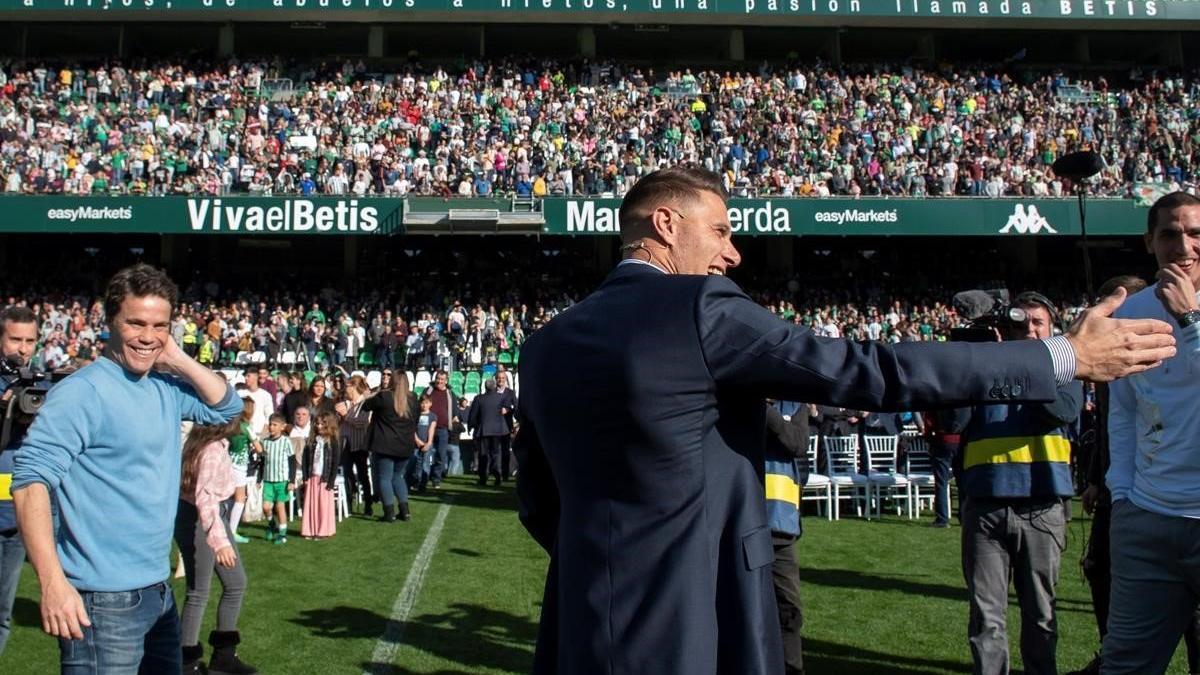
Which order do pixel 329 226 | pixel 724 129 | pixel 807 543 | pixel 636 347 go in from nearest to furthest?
pixel 636 347 < pixel 807 543 < pixel 329 226 < pixel 724 129

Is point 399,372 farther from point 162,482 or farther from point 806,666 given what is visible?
point 162,482

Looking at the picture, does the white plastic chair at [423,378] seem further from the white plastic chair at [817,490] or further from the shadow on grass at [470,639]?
the shadow on grass at [470,639]

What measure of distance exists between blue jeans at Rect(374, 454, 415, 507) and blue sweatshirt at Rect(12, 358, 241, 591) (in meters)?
8.81

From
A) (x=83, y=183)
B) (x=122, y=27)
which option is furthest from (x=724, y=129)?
(x=122, y=27)

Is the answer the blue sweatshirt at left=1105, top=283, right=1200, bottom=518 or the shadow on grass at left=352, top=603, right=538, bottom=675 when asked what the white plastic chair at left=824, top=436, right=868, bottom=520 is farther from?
the blue sweatshirt at left=1105, top=283, right=1200, bottom=518

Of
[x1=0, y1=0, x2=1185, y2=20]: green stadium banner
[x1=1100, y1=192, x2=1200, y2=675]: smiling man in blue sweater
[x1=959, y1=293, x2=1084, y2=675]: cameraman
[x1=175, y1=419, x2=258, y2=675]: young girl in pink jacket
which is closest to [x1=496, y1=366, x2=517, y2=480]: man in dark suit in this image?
[x1=175, y1=419, x2=258, y2=675]: young girl in pink jacket

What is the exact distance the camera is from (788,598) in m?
5.30

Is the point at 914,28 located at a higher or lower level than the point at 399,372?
higher

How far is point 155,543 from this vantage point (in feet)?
11.3

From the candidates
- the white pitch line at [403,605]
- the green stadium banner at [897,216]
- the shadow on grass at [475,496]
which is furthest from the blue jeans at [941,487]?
the green stadium banner at [897,216]

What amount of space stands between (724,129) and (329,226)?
513 inches

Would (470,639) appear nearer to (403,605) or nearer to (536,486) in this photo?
(403,605)

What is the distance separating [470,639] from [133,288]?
4.01 meters

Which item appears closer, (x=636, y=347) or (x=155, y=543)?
(x=636, y=347)
